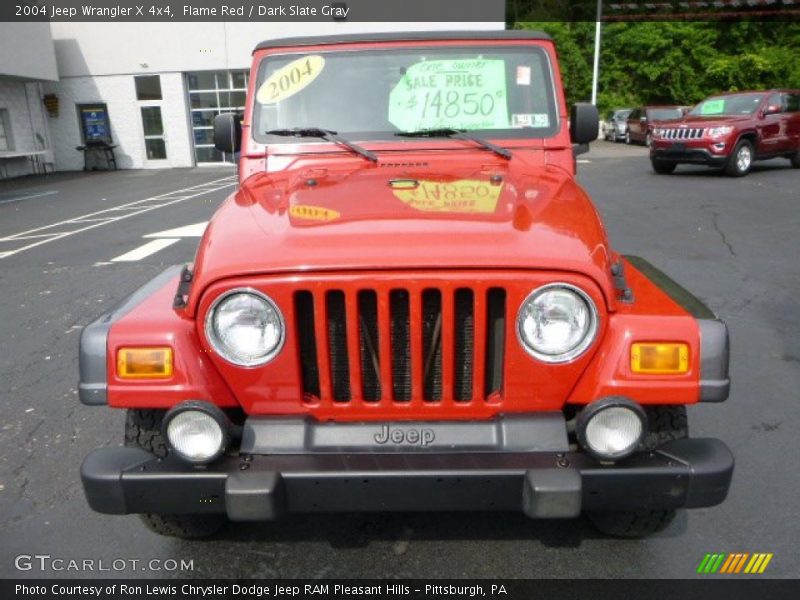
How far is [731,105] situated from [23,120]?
21.9 meters

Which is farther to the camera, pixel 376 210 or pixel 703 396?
pixel 376 210

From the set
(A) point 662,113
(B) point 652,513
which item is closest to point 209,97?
(A) point 662,113

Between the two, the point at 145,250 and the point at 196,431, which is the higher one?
the point at 196,431

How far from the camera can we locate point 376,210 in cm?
243

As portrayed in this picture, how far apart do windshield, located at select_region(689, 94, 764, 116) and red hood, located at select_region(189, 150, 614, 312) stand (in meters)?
13.7

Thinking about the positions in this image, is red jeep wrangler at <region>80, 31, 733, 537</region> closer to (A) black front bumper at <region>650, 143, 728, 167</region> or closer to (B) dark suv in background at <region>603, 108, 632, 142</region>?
(A) black front bumper at <region>650, 143, 728, 167</region>

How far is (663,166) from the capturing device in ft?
51.1

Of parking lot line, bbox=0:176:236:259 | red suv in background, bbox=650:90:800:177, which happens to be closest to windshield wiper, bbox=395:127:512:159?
parking lot line, bbox=0:176:236:259

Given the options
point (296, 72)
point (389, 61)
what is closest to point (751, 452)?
point (389, 61)

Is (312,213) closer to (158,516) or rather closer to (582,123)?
(158,516)

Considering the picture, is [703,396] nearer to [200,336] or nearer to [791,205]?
[200,336]

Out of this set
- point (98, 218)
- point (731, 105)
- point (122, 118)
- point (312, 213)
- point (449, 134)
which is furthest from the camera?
point (122, 118)

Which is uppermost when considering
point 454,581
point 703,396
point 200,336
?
point 200,336

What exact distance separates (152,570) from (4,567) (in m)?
0.57
